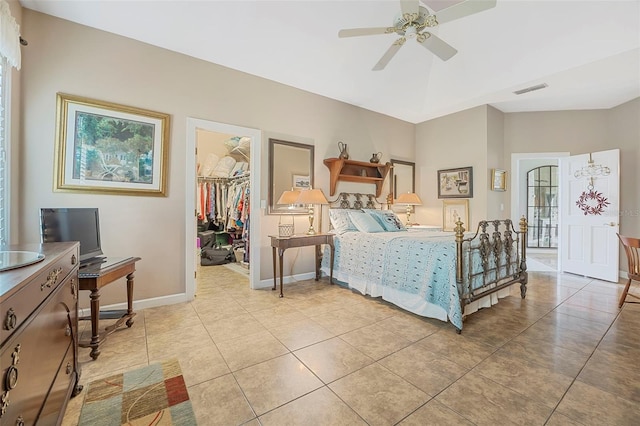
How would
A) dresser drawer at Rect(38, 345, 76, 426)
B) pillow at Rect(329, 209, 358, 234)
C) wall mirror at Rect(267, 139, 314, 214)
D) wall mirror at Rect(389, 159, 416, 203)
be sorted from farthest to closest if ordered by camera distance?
wall mirror at Rect(389, 159, 416, 203), pillow at Rect(329, 209, 358, 234), wall mirror at Rect(267, 139, 314, 214), dresser drawer at Rect(38, 345, 76, 426)

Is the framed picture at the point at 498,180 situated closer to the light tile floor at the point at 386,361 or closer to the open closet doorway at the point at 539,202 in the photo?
the light tile floor at the point at 386,361

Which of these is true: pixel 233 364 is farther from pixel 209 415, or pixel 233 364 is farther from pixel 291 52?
pixel 291 52

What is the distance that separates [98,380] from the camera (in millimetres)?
1783

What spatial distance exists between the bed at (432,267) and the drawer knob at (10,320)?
9.02 ft

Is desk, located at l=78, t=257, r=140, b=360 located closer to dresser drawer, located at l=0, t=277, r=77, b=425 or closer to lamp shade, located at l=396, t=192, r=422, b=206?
Result: dresser drawer, located at l=0, t=277, r=77, b=425

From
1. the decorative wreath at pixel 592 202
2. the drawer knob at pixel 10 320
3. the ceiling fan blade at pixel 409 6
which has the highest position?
the ceiling fan blade at pixel 409 6

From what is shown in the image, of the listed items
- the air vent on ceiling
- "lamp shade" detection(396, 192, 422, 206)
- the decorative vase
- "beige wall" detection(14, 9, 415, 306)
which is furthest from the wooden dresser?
the air vent on ceiling

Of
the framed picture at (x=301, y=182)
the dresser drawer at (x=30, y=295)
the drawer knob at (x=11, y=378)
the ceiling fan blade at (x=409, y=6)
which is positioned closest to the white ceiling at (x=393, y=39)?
the ceiling fan blade at (x=409, y=6)

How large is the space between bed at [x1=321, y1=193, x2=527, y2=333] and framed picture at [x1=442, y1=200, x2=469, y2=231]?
147 centimetres

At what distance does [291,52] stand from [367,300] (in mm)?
3187

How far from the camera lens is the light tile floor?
59.9 inches

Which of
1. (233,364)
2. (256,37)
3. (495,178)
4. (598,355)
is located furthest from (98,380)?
(495,178)

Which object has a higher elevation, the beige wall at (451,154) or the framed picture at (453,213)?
the beige wall at (451,154)

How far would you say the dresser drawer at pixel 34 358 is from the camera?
0.76 metres
